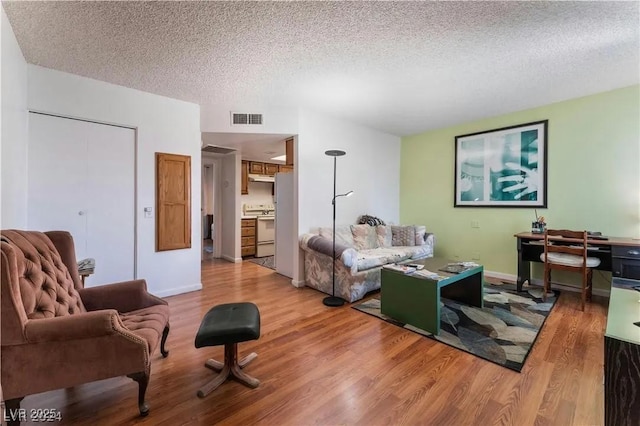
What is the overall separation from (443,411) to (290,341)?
4.07 ft

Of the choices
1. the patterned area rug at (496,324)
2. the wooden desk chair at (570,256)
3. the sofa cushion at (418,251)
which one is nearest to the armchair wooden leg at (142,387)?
the patterned area rug at (496,324)

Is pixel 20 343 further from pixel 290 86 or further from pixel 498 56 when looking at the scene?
pixel 498 56

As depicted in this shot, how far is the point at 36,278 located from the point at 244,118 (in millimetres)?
2898

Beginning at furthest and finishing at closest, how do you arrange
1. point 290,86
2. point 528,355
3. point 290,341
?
point 290,86 → point 290,341 → point 528,355

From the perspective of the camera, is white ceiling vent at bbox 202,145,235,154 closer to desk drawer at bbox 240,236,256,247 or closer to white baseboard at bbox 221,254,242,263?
desk drawer at bbox 240,236,256,247

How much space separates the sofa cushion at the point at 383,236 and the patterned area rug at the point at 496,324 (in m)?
1.19

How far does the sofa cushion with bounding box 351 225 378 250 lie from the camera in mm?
4211

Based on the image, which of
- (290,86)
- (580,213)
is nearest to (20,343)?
(290,86)

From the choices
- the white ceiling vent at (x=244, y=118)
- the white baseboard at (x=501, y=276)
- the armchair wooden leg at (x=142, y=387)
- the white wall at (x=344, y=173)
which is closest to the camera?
the armchair wooden leg at (x=142, y=387)

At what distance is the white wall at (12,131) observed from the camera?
196 centimetres

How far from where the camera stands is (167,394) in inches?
65.8

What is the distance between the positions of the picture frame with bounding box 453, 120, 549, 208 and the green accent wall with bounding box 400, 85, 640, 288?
9cm

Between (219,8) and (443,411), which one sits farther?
(219,8)

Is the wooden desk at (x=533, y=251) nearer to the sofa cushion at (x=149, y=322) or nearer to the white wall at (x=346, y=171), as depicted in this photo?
the white wall at (x=346, y=171)
